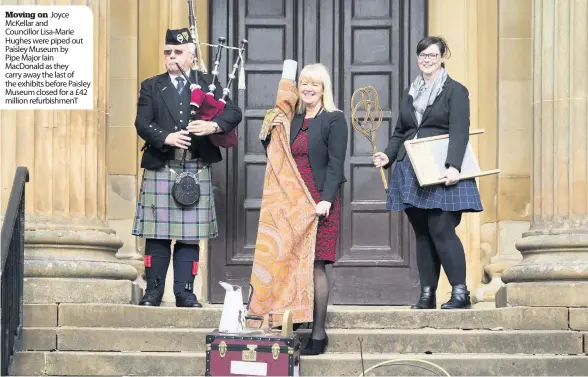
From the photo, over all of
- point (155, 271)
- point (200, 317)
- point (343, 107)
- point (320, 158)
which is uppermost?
point (343, 107)

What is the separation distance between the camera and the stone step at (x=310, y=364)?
9836 mm

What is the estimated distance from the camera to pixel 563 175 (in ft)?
36.9

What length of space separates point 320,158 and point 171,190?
127cm

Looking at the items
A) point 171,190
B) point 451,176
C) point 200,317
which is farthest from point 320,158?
point 200,317

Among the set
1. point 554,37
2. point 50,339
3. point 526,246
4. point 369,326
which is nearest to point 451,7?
point 554,37

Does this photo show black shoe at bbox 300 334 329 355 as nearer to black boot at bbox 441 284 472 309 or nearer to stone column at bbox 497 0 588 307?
black boot at bbox 441 284 472 309

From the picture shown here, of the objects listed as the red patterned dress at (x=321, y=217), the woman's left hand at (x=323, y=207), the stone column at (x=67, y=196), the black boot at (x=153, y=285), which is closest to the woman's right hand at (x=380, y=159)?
the red patterned dress at (x=321, y=217)

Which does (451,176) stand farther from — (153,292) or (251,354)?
(153,292)

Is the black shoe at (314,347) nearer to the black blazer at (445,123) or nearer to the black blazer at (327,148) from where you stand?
the black blazer at (327,148)

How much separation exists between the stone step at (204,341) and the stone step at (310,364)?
6.0 inches

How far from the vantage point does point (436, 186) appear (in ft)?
34.7

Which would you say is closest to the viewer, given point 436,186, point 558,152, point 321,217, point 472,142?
point 321,217

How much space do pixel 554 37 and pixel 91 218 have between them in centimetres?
372

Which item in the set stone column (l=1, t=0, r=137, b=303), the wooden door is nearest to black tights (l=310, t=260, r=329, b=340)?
stone column (l=1, t=0, r=137, b=303)
